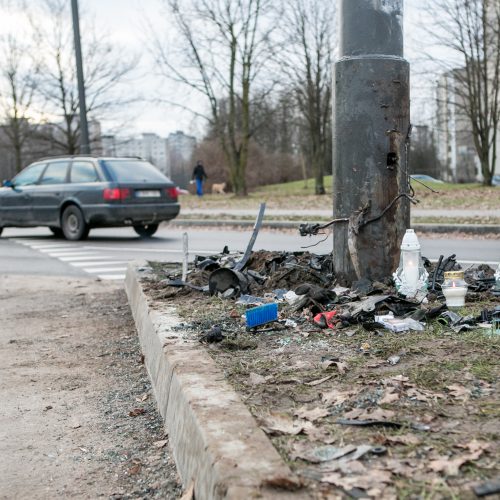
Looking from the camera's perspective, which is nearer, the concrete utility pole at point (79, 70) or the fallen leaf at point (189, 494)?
the fallen leaf at point (189, 494)

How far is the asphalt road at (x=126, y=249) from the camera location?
34.1ft

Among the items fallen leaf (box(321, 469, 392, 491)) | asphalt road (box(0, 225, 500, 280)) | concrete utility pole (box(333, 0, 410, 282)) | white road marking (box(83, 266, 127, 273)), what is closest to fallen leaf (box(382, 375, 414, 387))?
fallen leaf (box(321, 469, 392, 491))

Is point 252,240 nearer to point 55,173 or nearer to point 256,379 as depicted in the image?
point 256,379

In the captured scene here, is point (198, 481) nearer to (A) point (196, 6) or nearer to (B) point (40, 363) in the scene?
(B) point (40, 363)

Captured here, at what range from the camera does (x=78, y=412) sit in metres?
4.00

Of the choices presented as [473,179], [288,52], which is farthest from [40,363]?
[473,179]

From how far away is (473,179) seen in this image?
71312 mm

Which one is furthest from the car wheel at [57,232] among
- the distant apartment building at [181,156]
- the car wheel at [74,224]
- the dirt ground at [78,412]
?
the distant apartment building at [181,156]

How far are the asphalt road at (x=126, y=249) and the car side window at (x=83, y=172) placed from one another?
1.27 metres

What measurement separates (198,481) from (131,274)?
5.06m

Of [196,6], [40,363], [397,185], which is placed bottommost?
[40,363]

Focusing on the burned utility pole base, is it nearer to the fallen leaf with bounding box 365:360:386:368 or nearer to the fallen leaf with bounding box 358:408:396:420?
the fallen leaf with bounding box 365:360:386:368

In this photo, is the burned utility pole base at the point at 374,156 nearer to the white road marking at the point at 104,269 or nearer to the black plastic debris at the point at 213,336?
the black plastic debris at the point at 213,336

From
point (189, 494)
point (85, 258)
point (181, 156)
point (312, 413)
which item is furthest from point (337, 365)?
point (181, 156)
